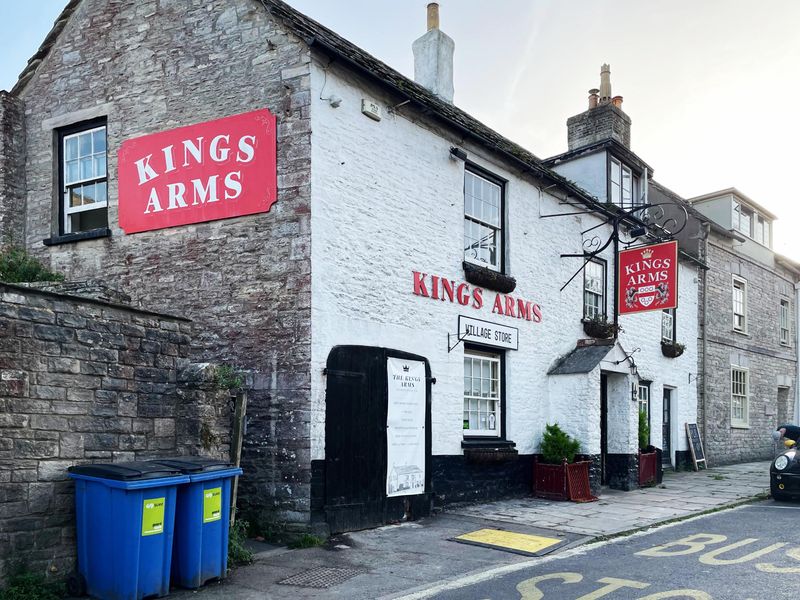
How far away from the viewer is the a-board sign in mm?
19875

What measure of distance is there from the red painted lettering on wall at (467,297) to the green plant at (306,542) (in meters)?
3.97

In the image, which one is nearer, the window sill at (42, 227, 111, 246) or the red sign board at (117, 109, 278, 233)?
the red sign board at (117, 109, 278, 233)

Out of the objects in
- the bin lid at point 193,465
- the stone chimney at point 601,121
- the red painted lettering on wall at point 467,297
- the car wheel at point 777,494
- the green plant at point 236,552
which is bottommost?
the car wheel at point 777,494

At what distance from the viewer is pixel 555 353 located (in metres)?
15.0

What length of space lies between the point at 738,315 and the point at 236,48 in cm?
1880

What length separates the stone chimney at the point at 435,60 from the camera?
15734mm

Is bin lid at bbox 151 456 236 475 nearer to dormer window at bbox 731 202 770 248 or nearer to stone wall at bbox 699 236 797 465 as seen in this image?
stone wall at bbox 699 236 797 465

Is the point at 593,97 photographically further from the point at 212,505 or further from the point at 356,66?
the point at 212,505

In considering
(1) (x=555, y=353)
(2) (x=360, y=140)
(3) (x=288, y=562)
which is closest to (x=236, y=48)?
(2) (x=360, y=140)

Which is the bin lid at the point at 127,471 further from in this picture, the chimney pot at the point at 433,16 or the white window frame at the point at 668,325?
the white window frame at the point at 668,325

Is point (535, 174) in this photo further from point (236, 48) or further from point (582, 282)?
point (236, 48)

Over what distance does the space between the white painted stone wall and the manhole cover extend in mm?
1815

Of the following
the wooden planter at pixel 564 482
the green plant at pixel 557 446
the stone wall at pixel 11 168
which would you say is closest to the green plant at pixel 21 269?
the stone wall at pixel 11 168

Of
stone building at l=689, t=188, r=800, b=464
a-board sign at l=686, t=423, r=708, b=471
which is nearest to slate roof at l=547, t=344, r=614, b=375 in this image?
a-board sign at l=686, t=423, r=708, b=471
